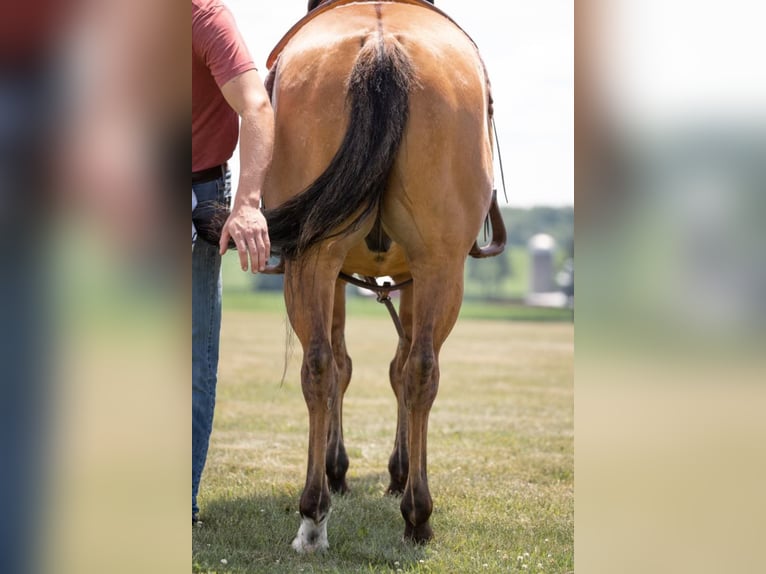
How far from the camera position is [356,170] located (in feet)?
10.4

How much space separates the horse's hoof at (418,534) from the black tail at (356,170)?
1263mm

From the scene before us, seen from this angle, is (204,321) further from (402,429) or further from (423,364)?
(402,429)

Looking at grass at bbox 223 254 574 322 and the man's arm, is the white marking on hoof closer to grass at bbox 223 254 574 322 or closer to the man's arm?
the man's arm

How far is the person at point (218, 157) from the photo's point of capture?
269cm

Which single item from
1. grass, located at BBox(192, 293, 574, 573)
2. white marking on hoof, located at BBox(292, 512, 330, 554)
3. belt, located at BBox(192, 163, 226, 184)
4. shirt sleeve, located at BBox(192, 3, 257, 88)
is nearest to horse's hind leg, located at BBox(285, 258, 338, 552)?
white marking on hoof, located at BBox(292, 512, 330, 554)

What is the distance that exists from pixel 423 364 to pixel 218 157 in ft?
4.00

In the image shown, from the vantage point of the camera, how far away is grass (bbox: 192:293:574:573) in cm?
335

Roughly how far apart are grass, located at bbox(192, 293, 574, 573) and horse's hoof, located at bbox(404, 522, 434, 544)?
0.04 m

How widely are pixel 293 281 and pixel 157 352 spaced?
2.20 m

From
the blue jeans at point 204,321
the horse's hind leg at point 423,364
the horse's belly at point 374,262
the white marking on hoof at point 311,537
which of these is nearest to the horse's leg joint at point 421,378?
the horse's hind leg at point 423,364

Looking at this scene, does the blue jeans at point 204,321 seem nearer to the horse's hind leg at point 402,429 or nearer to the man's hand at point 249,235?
the man's hand at point 249,235

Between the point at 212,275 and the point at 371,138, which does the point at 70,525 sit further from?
the point at 212,275

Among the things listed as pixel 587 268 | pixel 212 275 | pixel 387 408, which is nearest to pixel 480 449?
pixel 387 408

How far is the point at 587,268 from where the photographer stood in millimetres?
1236
